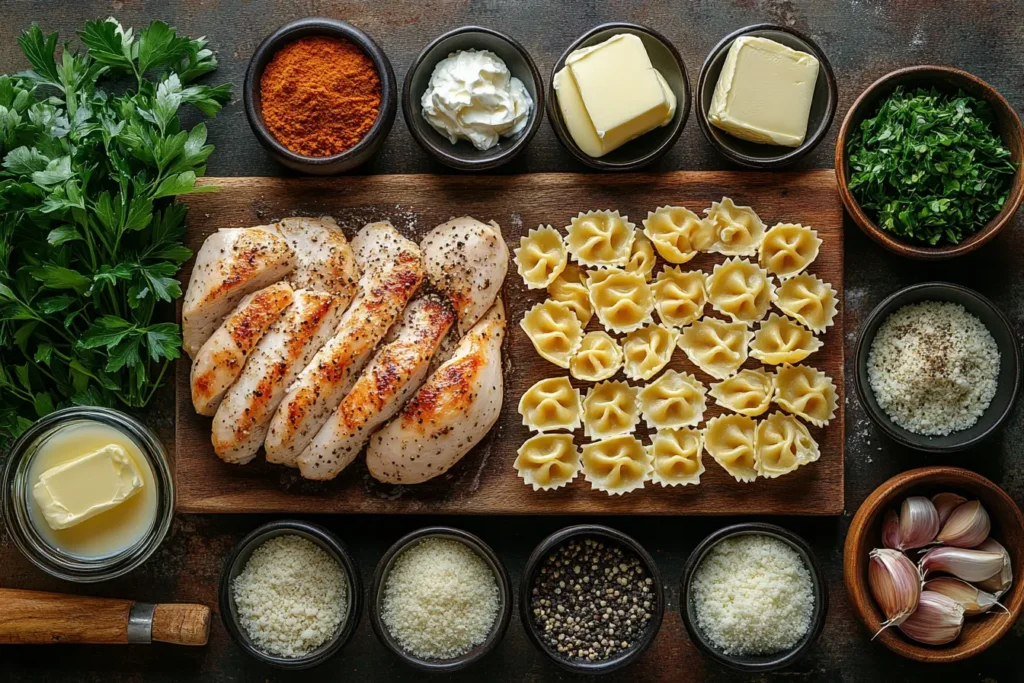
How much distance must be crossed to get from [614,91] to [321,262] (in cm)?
134

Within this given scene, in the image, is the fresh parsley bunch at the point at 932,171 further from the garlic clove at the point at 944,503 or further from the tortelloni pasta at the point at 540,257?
the tortelloni pasta at the point at 540,257

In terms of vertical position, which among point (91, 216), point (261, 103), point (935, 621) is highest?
point (261, 103)

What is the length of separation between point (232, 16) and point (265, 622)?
2.56 meters

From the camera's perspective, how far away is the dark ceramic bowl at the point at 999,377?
3.31 m

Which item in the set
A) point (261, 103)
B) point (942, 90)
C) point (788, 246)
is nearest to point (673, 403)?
point (788, 246)

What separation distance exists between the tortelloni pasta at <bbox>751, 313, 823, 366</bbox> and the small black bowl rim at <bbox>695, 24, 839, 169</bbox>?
0.63 meters

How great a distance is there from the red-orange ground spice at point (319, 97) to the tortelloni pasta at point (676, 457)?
1.73 m

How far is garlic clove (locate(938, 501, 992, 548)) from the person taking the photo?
132 inches

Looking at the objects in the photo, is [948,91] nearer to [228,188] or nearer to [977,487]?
[977,487]

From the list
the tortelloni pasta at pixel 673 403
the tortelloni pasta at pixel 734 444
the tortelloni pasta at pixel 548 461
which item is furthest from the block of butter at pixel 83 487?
the tortelloni pasta at pixel 734 444

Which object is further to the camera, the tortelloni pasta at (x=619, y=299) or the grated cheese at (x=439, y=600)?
the tortelloni pasta at (x=619, y=299)

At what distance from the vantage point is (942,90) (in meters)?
3.45

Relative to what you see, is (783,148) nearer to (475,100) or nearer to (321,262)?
(475,100)

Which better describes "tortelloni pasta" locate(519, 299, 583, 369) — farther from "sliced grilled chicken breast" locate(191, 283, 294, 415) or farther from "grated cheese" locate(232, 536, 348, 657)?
"grated cheese" locate(232, 536, 348, 657)
